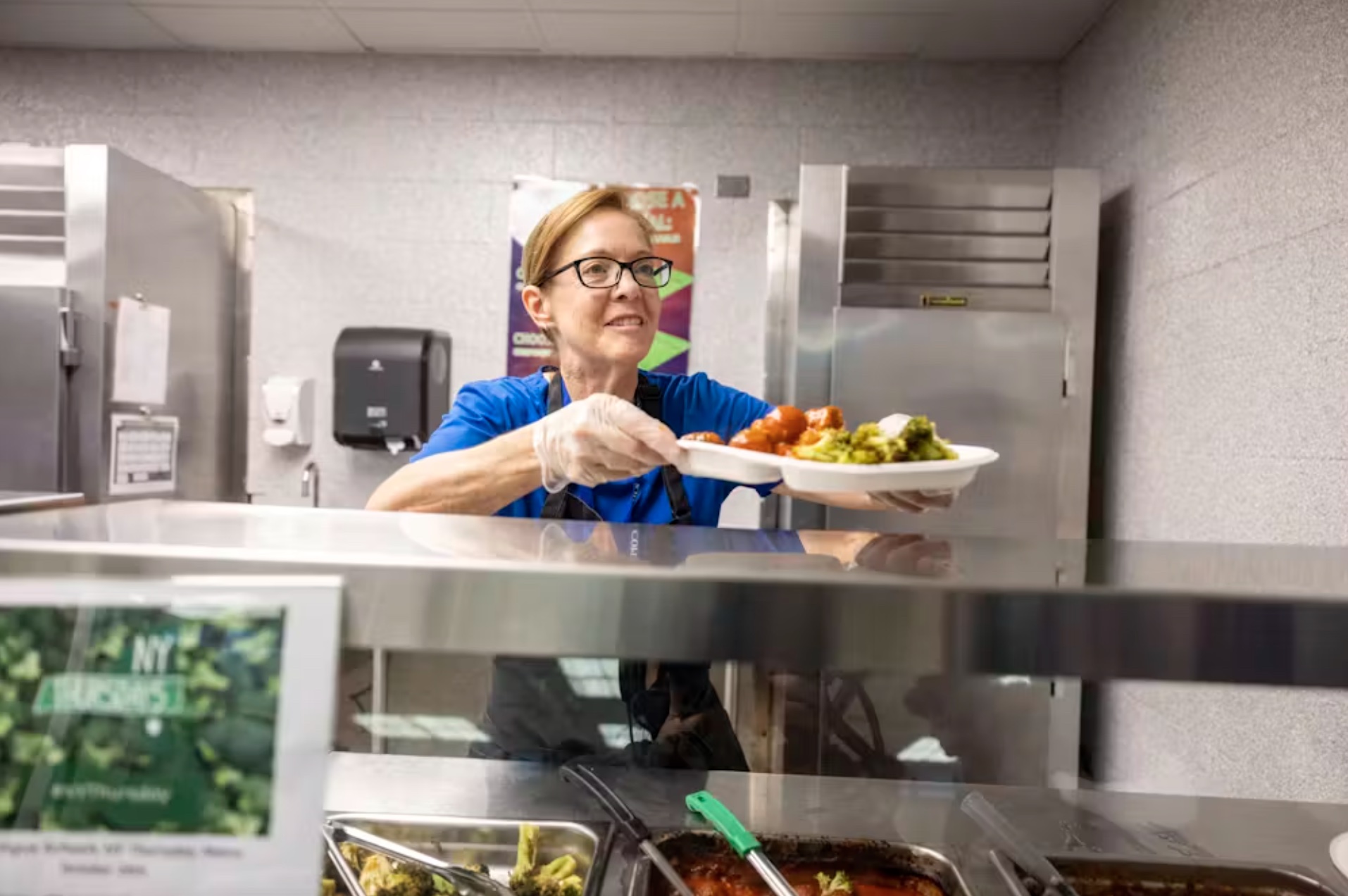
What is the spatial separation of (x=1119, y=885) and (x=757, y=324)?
2961mm

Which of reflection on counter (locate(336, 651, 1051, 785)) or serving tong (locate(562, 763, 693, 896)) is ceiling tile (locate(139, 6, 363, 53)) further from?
serving tong (locate(562, 763, 693, 896))

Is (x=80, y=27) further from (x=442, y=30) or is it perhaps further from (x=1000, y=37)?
(x=1000, y=37)

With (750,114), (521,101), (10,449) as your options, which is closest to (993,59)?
(750,114)

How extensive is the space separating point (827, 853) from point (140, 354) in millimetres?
3247

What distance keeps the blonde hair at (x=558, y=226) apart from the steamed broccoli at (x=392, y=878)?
131 cm

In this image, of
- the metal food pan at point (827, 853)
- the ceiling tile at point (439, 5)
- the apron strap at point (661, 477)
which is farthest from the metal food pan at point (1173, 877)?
the ceiling tile at point (439, 5)

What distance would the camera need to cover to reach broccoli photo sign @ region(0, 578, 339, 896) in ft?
2.44

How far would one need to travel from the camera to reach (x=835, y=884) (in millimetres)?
1206

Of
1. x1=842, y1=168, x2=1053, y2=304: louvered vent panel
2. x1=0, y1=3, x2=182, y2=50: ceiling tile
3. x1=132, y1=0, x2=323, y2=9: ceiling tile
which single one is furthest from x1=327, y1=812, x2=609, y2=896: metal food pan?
x1=0, y1=3, x2=182, y2=50: ceiling tile

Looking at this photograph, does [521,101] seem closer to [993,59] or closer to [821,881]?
[993,59]

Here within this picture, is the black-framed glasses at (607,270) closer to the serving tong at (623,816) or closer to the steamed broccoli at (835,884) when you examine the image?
the serving tong at (623,816)

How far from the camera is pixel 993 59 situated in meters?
3.85

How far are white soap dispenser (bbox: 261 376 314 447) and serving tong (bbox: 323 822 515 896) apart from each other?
A: 297cm

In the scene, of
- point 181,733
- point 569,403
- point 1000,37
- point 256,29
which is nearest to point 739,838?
point 181,733
